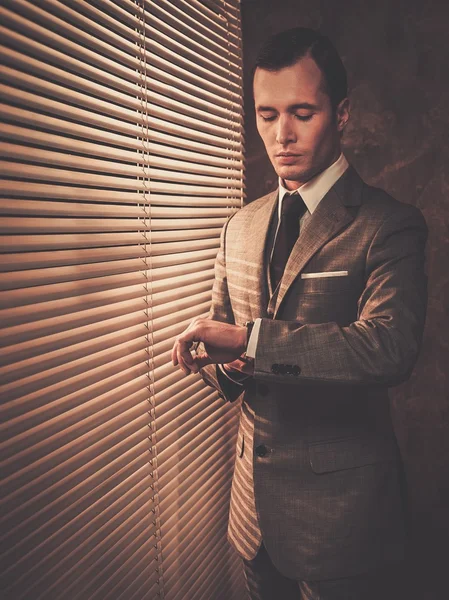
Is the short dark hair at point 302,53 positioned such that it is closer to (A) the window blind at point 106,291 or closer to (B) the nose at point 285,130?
(B) the nose at point 285,130

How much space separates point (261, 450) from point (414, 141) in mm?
1584

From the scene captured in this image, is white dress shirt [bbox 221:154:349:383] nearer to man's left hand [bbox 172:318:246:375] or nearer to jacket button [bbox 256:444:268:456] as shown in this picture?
man's left hand [bbox 172:318:246:375]

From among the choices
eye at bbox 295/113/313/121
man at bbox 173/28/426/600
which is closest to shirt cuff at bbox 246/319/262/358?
man at bbox 173/28/426/600

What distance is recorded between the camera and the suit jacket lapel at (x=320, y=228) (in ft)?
4.47

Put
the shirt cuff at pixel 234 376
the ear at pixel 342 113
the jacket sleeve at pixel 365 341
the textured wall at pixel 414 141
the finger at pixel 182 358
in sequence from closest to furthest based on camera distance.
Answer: the jacket sleeve at pixel 365 341 → the finger at pixel 182 358 → the ear at pixel 342 113 → the shirt cuff at pixel 234 376 → the textured wall at pixel 414 141

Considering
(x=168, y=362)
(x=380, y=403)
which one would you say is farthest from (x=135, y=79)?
(x=380, y=403)

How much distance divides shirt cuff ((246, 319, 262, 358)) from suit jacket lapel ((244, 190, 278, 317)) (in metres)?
0.24

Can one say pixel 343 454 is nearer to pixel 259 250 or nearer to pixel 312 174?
pixel 259 250

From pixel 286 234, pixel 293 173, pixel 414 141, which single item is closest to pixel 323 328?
pixel 286 234

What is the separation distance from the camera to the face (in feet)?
4.42

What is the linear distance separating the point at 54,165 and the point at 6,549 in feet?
2.93

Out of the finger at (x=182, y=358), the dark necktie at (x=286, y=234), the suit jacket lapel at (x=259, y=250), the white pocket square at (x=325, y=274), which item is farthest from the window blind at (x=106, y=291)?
the white pocket square at (x=325, y=274)

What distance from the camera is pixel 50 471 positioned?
3.82ft

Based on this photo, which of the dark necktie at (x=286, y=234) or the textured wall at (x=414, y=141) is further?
the textured wall at (x=414, y=141)
